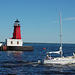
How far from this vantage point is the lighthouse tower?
8231cm

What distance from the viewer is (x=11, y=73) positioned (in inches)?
1204

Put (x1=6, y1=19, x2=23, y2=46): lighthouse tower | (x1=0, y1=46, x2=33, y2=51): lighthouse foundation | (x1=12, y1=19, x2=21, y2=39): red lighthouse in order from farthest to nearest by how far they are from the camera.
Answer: (x1=12, y1=19, x2=21, y2=39): red lighthouse → (x1=6, y1=19, x2=23, y2=46): lighthouse tower → (x1=0, y1=46, x2=33, y2=51): lighthouse foundation

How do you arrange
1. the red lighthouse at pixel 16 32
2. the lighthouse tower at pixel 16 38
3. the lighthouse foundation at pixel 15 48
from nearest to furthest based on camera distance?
the lighthouse foundation at pixel 15 48 < the lighthouse tower at pixel 16 38 < the red lighthouse at pixel 16 32

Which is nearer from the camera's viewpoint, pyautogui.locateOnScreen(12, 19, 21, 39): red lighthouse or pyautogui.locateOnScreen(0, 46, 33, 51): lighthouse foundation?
pyautogui.locateOnScreen(0, 46, 33, 51): lighthouse foundation

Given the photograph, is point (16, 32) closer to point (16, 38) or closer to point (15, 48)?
point (16, 38)

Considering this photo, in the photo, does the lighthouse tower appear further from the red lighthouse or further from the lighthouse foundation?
the lighthouse foundation

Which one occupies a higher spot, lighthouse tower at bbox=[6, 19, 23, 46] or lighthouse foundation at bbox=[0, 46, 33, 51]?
lighthouse tower at bbox=[6, 19, 23, 46]

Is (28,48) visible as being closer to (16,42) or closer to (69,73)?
(16,42)

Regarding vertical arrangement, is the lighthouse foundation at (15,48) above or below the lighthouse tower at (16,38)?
below

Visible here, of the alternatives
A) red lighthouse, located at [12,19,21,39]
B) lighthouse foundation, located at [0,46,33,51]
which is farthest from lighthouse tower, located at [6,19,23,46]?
lighthouse foundation, located at [0,46,33,51]

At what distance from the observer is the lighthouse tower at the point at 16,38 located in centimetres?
8231

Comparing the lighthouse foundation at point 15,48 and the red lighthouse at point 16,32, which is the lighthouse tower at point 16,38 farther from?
the lighthouse foundation at point 15,48

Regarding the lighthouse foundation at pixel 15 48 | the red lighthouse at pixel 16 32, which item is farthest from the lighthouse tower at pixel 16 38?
the lighthouse foundation at pixel 15 48

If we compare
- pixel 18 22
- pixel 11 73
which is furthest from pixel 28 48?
pixel 11 73
